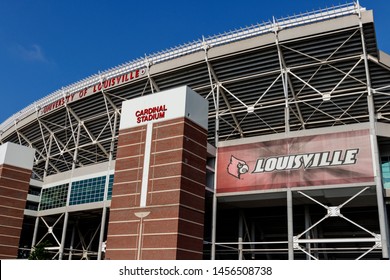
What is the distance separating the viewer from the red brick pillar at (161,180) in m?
37.8

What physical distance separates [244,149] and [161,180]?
10.0 metres

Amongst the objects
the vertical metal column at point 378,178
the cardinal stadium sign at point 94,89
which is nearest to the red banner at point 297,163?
the vertical metal column at point 378,178

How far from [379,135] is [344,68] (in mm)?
8440

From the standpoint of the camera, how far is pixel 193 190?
4022 cm

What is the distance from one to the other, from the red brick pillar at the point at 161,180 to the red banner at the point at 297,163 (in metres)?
3.75

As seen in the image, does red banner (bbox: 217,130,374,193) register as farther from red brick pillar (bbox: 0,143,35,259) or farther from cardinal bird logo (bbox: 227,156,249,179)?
red brick pillar (bbox: 0,143,35,259)

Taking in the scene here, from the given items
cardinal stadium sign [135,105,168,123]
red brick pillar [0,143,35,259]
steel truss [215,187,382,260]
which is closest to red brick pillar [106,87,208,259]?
cardinal stadium sign [135,105,168,123]

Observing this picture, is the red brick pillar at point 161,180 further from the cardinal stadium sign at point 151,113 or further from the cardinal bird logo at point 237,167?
the cardinal bird logo at point 237,167

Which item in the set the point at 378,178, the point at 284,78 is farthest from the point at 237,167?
the point at 378,178

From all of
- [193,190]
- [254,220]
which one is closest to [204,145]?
[193,190]

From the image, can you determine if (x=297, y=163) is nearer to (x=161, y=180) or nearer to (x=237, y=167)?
(x=237, y=167)

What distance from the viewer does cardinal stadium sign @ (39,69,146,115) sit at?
5244 cm

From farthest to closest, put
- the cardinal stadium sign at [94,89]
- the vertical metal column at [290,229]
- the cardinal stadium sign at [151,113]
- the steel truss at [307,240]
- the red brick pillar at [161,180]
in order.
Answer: the cardinal stadium sign at [94,89] → the cardinal stadium sign at [151,113] → the vertical metal column at [290,229] → the steel truss at [307,240] → the red brick pillar at [161,180]

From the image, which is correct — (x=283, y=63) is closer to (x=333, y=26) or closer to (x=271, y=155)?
(x=333, y=26)
